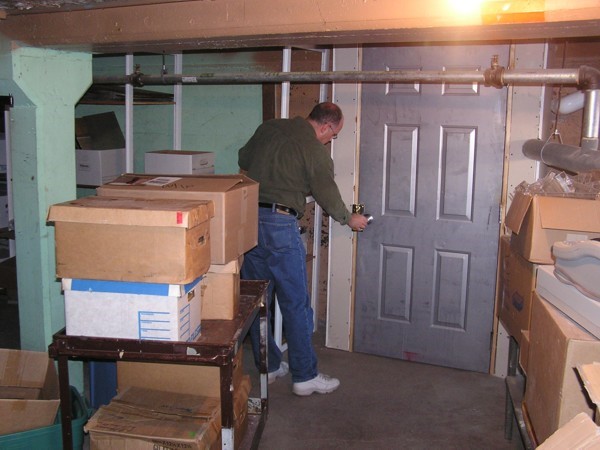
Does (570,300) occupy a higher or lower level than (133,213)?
lower

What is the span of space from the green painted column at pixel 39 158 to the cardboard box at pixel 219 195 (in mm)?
410

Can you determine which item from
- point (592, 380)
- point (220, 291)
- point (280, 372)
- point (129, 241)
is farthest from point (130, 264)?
point (280, 372)

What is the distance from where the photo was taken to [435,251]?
12.2 feet

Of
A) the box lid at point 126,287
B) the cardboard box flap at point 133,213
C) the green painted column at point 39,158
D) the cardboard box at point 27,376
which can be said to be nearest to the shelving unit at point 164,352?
the box lid at point 126,287

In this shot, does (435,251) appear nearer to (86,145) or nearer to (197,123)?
(197,123)

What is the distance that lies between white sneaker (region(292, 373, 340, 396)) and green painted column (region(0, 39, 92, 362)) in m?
1.34

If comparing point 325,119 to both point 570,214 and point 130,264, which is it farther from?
point 130,264

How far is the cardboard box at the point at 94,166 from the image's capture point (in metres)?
4.18

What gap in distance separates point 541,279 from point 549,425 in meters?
0.49

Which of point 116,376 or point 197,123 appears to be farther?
point 197,123

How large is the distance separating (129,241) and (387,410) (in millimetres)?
1898

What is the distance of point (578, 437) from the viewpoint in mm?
1170

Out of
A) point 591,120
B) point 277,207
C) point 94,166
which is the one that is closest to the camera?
point 591,120

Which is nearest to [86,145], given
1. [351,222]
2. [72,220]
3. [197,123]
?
[197,123]
